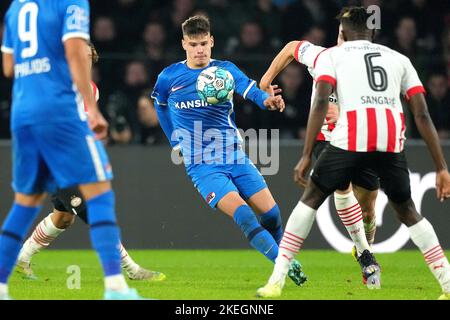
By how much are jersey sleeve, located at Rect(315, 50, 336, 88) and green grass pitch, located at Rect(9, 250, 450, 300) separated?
1.58 m

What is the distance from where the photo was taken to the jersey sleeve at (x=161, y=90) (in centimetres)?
908

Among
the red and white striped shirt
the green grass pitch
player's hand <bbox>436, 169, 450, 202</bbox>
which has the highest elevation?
the red and white striped shirt

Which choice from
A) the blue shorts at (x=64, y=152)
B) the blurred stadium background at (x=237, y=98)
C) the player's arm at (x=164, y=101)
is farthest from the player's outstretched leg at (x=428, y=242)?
the blurred stadium background at (x=237, y=98)

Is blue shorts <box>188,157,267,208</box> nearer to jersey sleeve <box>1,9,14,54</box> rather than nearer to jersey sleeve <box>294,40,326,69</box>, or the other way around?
jersey sleeve <box>294,40,326,69</box>

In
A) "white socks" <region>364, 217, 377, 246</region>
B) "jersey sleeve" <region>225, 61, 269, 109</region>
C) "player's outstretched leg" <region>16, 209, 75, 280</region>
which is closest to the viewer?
"jersey sleeve" <region>225, 61, 269, 109</region>

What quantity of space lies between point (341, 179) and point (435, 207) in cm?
594

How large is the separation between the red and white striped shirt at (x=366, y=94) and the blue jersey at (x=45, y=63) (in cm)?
178

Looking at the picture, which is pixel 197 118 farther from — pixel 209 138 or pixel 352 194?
pixel 352 194

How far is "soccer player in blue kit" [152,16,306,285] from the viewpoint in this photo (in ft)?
28.1

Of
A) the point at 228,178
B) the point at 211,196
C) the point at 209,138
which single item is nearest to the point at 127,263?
the point at 211,196

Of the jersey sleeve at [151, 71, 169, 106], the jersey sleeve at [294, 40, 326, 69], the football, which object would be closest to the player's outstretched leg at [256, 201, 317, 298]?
the jersey sleeve at [294, 40, 326, 69]

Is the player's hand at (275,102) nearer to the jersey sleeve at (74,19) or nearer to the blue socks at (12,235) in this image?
the jersey sleeve at (74,19)

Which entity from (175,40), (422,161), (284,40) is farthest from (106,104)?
(422,161)

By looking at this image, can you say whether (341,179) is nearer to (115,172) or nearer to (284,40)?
(115,172)
